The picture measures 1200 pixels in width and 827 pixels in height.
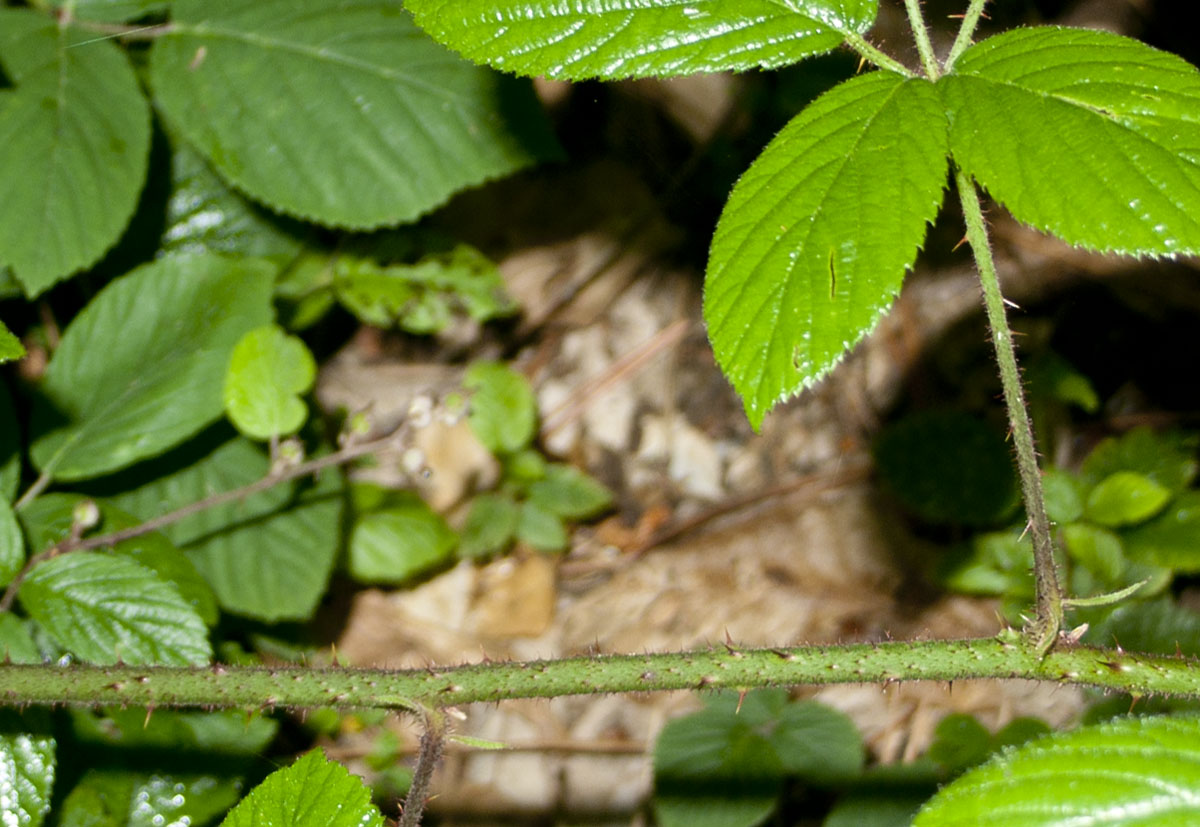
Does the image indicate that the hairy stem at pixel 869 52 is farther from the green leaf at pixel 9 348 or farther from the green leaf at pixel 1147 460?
the green leaf at pixel 1147 460

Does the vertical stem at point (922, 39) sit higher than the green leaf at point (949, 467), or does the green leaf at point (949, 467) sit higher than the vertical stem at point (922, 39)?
the vertical stem at point (922, 39)

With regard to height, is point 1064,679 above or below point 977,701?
above

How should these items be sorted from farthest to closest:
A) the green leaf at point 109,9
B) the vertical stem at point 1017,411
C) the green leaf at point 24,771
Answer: the green leaf at point 109,9 < the green leaf at point 24,771 < the vertical stem at point 1017,411

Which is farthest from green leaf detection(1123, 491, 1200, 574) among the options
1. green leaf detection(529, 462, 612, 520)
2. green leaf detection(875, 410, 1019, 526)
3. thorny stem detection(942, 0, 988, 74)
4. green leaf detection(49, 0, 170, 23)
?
green leaf detection(49, 0, 170, 23)

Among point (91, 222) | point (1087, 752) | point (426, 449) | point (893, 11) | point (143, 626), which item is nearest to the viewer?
point (1087, 752)

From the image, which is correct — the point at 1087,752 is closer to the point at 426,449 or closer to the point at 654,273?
the point at 426,449

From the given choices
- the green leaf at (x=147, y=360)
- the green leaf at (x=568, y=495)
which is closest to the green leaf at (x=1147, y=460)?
the green leaf at (x=568, y=495)

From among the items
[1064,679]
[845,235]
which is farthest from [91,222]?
[1064,679]
